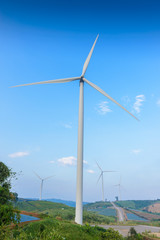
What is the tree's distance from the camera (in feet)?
54.0

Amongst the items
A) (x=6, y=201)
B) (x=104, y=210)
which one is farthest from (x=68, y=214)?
(x=104, y=210)

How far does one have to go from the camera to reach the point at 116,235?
2017cm

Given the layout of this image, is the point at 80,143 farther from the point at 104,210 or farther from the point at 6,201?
the point at 104,210

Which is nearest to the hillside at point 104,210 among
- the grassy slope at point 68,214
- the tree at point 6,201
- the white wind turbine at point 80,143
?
the grassy slope at point 68,214

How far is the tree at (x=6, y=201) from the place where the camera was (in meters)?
16.5

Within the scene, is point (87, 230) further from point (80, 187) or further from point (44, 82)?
point (44, 82)

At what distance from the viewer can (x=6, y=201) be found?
69.4 feet

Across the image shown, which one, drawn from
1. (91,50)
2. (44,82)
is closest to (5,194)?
(44,82)

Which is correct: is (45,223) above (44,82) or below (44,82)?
below

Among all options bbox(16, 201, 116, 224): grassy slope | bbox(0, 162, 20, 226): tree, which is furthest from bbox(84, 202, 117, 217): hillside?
bbox(0, 162, 20, 226): tree

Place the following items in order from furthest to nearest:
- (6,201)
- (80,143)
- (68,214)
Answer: (68,214)
(80,143)
(6,201)

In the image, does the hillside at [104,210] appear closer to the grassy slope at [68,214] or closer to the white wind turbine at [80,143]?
the grassy slope at [68,214]

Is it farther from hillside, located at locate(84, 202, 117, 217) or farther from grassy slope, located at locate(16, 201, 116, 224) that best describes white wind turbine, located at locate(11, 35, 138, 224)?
hillside, located at locate(84, 202, 117, 217)

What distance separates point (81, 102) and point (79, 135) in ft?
20.6
